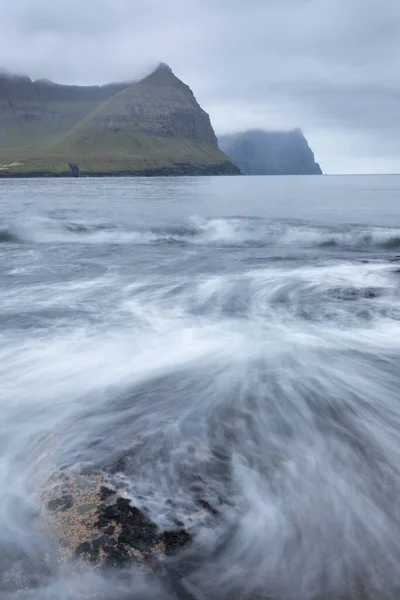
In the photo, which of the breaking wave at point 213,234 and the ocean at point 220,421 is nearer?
the ocean at point 220,421

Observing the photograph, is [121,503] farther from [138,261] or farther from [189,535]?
[138,261]

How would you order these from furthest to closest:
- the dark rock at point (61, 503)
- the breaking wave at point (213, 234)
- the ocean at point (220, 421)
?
the breaking wave at point (213, 234) < the dark rock at point (61, 503) < the ocean at point (220, 421)

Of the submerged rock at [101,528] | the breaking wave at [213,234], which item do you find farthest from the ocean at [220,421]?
the breaking wave at [213,234]

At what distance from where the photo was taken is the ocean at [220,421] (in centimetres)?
440

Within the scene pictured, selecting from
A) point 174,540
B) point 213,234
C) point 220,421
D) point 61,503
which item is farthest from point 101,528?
point 213,234

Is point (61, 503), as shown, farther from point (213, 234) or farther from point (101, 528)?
point (213, 234)

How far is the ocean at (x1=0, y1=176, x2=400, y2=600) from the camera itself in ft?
14.4

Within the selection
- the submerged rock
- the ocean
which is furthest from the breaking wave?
the submerged rock

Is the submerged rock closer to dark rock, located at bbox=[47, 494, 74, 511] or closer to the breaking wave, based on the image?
dark rock, located at bbox=[47, 494, 74, 511]

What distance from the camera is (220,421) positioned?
22.9 ft

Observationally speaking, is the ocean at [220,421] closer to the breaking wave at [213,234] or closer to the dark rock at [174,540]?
the dark rock at [174,540]

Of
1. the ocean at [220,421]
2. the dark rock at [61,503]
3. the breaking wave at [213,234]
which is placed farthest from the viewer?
the breaking wave at [213,234]

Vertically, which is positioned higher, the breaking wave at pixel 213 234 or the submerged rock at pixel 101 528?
the breaking wave at pixel 213 234

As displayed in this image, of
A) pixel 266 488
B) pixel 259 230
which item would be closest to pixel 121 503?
pixel 266 488
